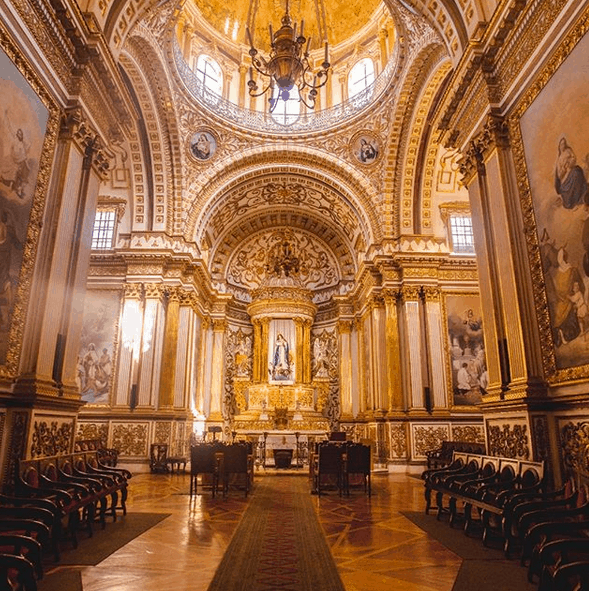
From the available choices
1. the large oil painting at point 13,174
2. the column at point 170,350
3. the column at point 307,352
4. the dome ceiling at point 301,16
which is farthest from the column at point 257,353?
the large oil painting at point 13,174

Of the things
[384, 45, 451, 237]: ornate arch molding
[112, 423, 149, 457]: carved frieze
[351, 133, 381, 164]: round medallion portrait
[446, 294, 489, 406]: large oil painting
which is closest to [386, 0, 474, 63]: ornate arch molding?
[384, 45, 451, 237]: ornate arch molding

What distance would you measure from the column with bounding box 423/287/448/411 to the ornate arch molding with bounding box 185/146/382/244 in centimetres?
329

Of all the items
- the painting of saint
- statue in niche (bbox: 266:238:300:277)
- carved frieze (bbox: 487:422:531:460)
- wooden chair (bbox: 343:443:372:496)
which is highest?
the painting of saint

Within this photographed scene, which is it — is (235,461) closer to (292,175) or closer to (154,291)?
(154,291)

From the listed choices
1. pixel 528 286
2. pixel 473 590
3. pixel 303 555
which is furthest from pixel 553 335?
pixel 303 555

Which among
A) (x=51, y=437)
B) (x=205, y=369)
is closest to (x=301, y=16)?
(x=205, y=369)

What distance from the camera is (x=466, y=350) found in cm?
1686

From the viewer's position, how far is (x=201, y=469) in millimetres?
10336

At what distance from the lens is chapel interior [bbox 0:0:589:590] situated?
673cm

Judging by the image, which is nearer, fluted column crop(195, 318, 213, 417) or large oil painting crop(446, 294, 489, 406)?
large oil painting crop(446, 294, 489, 406)

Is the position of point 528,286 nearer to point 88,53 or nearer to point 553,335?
point 553,335

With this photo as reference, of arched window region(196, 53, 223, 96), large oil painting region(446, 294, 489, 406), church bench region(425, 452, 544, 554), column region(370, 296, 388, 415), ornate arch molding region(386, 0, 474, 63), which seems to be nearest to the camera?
church bench region(425, 452, 544, 554)

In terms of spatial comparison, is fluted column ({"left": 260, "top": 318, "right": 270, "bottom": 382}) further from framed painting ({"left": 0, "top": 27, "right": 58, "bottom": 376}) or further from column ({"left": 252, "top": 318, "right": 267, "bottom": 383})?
framed painting ({"left": 0, "top": 27, "right": 58, "bottom": 376})

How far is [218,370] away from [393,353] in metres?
9.25
